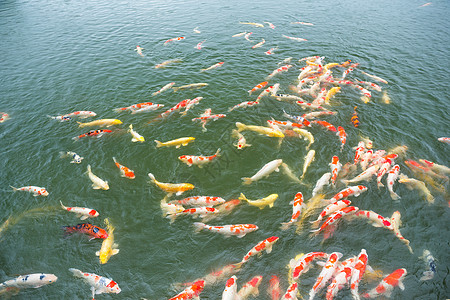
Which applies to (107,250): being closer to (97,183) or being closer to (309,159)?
(97,183)

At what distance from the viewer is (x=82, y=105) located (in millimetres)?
16016

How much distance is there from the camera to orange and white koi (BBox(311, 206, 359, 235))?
29.1 ft

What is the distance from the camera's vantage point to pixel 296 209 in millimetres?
9391

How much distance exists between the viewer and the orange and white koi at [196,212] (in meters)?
9.42

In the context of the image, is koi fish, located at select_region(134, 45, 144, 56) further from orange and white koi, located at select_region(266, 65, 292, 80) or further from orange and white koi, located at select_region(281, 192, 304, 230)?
orange and white koi, located at select_region(281, 192, 304, 230)

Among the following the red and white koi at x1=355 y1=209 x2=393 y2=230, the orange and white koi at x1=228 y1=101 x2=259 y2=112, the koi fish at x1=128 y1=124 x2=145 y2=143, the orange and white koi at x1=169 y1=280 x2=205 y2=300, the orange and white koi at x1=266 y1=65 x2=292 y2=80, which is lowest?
the orange and white koi at x1=169 y1=280 x2=205 y2=300

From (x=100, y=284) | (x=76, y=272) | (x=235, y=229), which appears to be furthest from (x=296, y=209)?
(x=76, y=272)

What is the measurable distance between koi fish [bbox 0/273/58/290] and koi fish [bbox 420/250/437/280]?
11317mm

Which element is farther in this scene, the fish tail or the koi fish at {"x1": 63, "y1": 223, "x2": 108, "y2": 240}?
the koi fish at {"x1": 63, "y1": 223, "x2": 108, "y2": 240}

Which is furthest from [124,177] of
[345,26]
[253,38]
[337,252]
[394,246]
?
→ [345,26]

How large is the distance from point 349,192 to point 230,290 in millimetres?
5730

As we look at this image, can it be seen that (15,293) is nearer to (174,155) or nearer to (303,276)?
(174,155)

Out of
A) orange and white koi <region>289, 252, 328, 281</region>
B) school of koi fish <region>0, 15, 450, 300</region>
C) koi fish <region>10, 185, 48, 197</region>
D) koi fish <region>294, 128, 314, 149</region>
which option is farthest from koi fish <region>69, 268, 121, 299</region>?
koi fish <region>294, 128, 314, 149</region>

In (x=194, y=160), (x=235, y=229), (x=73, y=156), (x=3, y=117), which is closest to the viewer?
(x=235, y=229)
